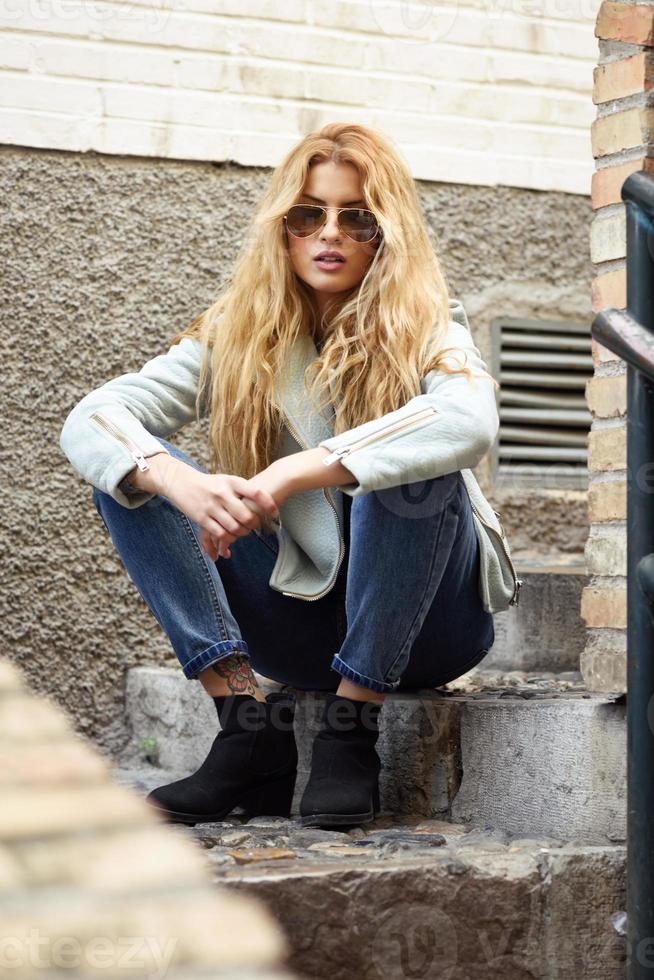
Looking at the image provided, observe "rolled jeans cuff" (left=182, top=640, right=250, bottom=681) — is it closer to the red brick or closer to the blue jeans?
the blue jeans

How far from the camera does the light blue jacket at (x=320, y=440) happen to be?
2.08 metres

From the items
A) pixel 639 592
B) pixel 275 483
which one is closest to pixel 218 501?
pixel 275 483

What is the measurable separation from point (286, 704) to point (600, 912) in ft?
2.07

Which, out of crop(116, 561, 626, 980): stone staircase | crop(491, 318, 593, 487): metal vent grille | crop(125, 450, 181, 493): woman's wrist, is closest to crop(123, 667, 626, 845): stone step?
crop(116, 561, 626, 980): stone staircase

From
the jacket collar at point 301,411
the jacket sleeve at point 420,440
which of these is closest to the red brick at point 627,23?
the jacket sleeve at point 420,440

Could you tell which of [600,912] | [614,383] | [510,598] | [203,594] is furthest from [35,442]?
[600,912]

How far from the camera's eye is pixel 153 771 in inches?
122

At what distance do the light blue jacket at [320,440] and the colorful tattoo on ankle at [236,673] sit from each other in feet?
0.52

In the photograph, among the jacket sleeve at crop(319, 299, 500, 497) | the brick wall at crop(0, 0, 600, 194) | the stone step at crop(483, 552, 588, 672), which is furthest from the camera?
the brick wall at crop(0, 0, 600, 194)

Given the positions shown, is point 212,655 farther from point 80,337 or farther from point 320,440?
point 80,337

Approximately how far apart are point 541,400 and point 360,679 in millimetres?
1824

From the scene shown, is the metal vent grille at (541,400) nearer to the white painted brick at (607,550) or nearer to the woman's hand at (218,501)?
the white painted brick at (607,550)

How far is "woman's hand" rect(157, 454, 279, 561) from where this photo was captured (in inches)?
83.1

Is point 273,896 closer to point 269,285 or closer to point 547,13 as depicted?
point 269,285
